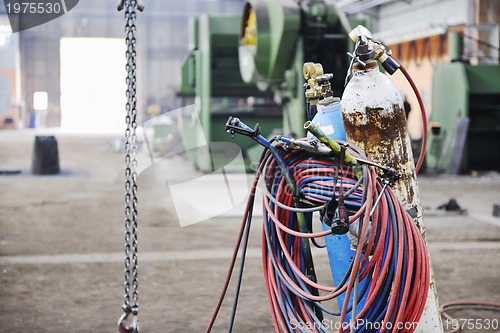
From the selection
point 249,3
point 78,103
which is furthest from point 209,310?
point 78,103

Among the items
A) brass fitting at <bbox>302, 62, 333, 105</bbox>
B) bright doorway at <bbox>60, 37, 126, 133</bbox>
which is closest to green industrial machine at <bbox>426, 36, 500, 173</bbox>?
brass fitting at <bbox>302, 62, 333, 105</bbox>

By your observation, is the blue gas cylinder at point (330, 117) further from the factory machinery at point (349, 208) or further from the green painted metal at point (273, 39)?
the green painted metal at point (273, 39)

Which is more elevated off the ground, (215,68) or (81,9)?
(81,9)

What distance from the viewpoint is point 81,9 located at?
85.0 feet

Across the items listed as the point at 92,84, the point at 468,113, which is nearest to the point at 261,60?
the point at 468,113

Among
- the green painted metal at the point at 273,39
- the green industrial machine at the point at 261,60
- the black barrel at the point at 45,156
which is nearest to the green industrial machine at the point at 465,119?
the green industrial machine at the point at 261,60

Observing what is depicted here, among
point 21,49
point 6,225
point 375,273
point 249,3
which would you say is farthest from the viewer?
point 21,49

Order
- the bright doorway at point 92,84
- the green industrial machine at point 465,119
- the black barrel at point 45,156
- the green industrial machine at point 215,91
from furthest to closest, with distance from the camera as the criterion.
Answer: the bright doorway at point 92,84, the black barrel at point 45,156, the green industrial machine at point 465,119, the green industrial machine at point 215,91

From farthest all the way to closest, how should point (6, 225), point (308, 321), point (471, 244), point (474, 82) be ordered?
point (474, 82) → point (6, 225) → point (471, 244) → point (308, 321)

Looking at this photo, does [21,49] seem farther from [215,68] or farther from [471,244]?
[471,244]

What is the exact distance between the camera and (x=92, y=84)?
23562 millimetres

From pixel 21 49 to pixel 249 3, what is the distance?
20422 millimetres

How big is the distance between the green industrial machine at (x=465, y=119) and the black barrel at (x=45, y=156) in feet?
16.8

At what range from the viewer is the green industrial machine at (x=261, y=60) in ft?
24.3
